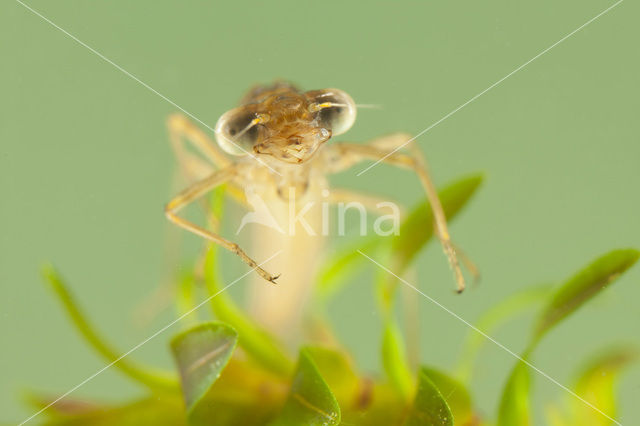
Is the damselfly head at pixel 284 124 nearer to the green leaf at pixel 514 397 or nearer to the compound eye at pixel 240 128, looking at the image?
the compound eye at pixel 240 128

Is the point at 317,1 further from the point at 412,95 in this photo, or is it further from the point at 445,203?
the point at 445,203

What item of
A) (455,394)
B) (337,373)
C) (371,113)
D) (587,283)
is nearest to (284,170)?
(371,113)

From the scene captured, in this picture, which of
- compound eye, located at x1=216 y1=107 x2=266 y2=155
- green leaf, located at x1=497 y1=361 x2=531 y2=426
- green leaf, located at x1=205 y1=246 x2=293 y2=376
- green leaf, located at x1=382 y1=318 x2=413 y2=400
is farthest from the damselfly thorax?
green leaf, located at x1=497 y1=361 x2=531 y2=426

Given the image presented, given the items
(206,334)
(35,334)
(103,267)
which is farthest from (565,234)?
(35,334)

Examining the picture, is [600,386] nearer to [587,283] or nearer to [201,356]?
[587,283]

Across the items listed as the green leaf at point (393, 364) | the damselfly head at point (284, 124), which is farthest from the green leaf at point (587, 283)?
the damselfly head at point (284, 124)
